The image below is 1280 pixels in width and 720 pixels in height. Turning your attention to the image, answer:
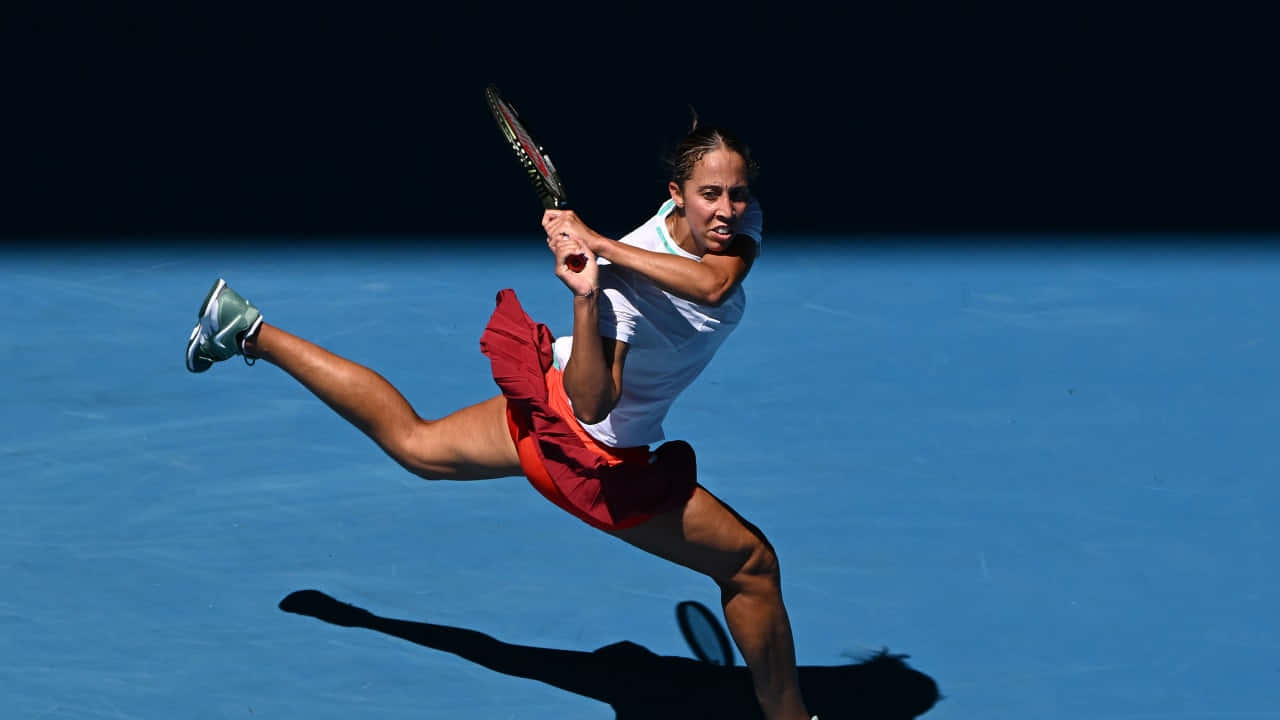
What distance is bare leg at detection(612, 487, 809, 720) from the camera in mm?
4102

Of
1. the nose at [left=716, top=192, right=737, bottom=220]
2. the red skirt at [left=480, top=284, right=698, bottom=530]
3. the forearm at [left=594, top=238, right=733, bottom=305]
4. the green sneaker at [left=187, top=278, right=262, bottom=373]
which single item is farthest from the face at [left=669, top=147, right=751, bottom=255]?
the green sneaker at [left=187, top=278, right=262, bottom=373]

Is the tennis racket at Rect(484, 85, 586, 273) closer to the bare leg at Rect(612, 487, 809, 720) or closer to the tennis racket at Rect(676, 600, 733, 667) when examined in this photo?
the bare leg at Rect(612, 487, 809, 720)

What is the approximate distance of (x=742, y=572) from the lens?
13.6 feet

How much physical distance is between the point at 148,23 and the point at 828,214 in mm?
3947

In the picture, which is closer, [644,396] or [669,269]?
[669,269]

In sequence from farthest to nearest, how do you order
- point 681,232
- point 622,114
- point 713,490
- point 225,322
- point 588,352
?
point 622,114 → point 713,490 → point 225,322 → point 681,232 → point 588,352

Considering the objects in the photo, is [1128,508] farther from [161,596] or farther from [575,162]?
[575,162]

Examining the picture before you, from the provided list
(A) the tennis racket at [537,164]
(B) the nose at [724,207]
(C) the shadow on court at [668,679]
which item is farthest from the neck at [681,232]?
(C) the shadow on court at [668,679]

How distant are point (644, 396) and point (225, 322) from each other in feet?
4.45

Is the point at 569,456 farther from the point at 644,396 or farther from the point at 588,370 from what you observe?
the point at 588,370

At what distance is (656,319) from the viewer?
396cm

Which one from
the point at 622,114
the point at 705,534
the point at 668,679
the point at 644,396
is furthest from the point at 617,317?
the point at 622,114

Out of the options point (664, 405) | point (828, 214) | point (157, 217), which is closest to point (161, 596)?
point (664, 405)

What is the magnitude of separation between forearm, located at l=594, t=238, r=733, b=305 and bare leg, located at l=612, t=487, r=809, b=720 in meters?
0.55
